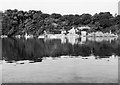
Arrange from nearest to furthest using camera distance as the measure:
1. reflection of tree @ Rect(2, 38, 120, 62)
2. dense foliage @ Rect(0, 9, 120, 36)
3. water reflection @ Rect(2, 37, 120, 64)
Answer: water reflection @ Rect(2, 37, 120, 64) → reflection of tree @ Rect(2, 38, 120, 62) → dense foliage @ Rect(0, 9, 120, 36)

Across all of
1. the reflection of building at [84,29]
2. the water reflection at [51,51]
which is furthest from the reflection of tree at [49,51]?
the reflection of building at [84,29]

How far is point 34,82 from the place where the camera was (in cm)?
948

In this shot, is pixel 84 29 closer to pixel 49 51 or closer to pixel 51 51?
pixel 49 51

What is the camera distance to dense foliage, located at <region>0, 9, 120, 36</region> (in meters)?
68.2

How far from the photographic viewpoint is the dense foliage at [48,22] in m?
68.2

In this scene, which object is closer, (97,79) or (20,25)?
(97,79)

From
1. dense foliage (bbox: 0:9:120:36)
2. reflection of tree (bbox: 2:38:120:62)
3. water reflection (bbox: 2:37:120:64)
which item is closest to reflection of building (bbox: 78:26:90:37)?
dense foliage (bbox: 0:9:120:36)

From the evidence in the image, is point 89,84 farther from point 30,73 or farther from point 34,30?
point 34,30

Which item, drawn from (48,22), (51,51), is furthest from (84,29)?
(51,51)

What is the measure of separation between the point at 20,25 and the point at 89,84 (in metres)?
63.2

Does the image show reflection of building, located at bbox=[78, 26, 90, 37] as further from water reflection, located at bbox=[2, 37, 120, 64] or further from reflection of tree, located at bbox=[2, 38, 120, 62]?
reflection of tree, located at bbox=[2, 38, 120, 62]

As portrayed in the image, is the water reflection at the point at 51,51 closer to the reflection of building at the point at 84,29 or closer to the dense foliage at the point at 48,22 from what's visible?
the dense foliage at the point at 48,22

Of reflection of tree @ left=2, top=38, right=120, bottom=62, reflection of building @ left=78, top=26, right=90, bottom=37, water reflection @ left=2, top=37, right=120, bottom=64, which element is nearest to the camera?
water reflection @ left=2, top=37, right=120, bottom=64

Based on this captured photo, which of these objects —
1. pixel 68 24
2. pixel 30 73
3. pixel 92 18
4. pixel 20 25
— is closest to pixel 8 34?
pixel 20 25
